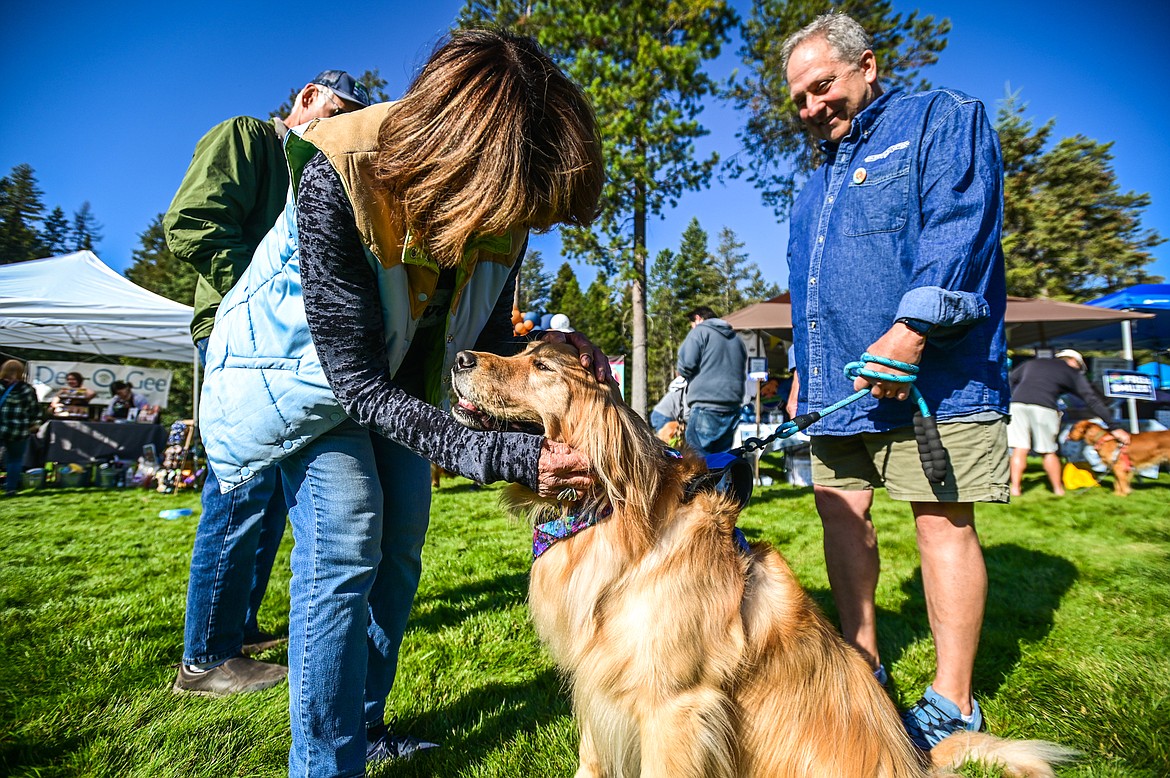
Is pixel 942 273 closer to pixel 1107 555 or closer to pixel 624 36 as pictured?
pixel 1107 555

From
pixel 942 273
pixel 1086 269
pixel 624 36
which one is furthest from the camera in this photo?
pixel 1086 269

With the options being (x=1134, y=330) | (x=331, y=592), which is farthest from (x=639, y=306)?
(x=1134, y=330)

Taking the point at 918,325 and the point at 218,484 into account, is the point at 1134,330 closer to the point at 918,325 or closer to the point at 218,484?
Result: the point at 918,325

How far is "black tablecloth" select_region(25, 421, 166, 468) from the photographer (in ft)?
33.4

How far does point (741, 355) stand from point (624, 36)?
1146 cm

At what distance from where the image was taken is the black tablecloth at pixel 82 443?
10.2m

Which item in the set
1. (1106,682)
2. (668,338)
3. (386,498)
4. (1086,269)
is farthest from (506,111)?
(668,338)

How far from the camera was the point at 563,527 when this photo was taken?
188cm

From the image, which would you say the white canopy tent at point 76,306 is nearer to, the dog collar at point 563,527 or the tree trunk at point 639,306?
the tree trunk at point 639,306

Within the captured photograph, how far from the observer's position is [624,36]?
14922mm

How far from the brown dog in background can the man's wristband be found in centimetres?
963

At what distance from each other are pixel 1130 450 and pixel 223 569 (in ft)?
38.9

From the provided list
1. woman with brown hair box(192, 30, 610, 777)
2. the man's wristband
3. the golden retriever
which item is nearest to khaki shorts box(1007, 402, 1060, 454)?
the man's wristband

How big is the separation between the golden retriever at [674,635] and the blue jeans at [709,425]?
558 cm
